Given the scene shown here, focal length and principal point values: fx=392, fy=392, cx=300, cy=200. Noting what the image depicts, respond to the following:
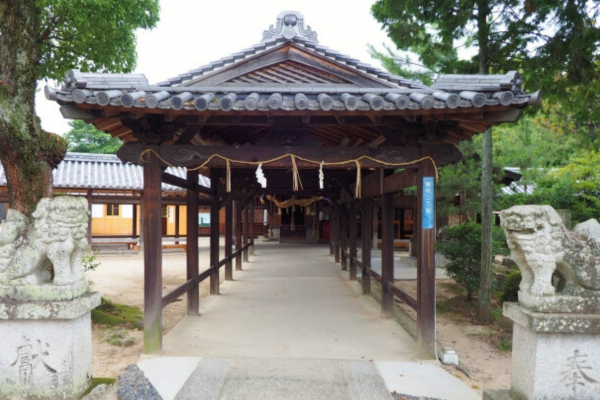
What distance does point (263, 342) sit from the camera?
19.8ft

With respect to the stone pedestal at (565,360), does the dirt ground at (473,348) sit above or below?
below

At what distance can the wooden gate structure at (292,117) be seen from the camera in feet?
14.7

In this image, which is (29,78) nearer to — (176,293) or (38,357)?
(176,293)

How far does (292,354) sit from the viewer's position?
217 inches

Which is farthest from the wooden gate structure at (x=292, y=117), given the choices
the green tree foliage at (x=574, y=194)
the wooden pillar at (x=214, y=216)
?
the green tree foliage at (x=574, y=194)

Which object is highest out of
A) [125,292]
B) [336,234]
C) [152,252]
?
[152,252]

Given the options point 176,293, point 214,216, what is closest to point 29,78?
point 176,293

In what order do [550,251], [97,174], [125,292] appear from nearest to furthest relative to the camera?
[550,251], [125,292], [97,174]

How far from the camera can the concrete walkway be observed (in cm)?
435

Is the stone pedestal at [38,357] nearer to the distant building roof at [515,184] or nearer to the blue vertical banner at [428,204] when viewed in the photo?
the blue vertical banner at [428,204]

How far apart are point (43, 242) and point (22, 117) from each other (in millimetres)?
3091

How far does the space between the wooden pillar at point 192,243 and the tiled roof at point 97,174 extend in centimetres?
1025

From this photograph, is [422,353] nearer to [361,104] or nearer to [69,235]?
[361,104]

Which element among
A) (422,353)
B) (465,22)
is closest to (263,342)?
(422,353)
